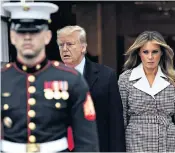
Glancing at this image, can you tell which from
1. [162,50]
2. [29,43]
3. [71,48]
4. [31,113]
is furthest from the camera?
[162,50]

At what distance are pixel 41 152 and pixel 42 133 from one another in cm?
9

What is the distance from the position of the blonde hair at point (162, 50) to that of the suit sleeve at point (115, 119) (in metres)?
0.21

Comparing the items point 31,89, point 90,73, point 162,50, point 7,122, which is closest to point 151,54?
point 162,50

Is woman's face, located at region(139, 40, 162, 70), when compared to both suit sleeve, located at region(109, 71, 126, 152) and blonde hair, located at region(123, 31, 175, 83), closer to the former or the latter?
blonde hair, located at region(123, 31, 175, 83)

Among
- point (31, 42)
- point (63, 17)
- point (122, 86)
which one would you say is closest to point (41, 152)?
point (31, 42)

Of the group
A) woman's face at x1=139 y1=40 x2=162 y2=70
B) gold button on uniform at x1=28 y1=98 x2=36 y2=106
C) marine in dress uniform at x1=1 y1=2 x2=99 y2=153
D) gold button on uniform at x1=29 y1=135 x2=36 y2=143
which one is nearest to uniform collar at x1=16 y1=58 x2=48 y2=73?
marine in dress uniform at x1=1 y1=2 x2=99 y2=153

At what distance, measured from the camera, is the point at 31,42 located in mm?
2172

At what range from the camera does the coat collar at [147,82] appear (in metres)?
3.10

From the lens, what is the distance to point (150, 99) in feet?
10.1

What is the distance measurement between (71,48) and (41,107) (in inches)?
30.7

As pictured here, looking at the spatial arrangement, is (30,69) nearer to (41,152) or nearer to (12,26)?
(12,26)

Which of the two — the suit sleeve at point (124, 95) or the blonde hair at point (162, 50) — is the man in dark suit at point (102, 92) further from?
the blonde hair at point (162, 50)

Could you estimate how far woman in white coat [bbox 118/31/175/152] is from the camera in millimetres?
3064

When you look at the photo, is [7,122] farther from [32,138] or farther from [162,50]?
[162,50]
